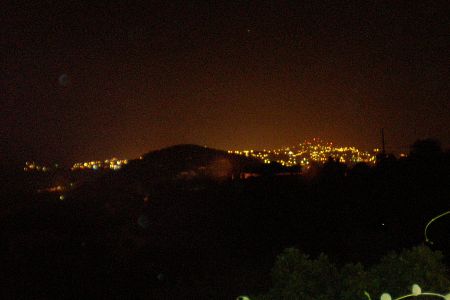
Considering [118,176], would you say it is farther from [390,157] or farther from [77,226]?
[390,157]

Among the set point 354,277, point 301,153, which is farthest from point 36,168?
point 354,277

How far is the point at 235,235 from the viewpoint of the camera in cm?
1914

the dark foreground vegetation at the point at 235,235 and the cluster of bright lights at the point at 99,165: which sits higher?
the cluster of bright lights at the point at 99,165

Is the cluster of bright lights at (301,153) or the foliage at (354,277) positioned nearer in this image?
the foliage at (354,277)

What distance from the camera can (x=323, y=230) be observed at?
57.3 ft

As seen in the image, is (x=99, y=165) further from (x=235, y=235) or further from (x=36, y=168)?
(x=235, y=235)

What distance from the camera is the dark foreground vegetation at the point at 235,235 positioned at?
4117 millimetres

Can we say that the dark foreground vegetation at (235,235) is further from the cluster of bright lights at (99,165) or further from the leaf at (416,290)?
the cluster of bright lights at (99,165)

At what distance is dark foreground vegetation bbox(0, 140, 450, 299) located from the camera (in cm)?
412

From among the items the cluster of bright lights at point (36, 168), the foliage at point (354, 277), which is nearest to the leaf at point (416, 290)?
the foliage at point (354, 277)

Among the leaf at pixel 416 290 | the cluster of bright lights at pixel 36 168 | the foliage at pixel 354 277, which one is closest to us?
the leaf at pixel 416 290

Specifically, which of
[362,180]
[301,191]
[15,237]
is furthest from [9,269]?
[362,180]

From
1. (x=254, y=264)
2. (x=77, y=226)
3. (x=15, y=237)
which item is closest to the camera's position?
(x=254, y=264)

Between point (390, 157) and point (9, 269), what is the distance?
20917 mm
